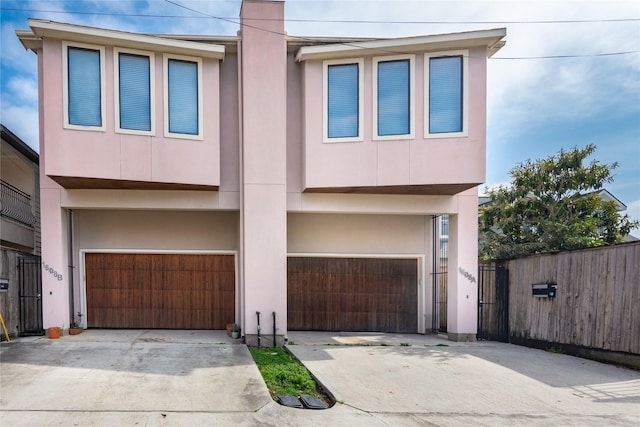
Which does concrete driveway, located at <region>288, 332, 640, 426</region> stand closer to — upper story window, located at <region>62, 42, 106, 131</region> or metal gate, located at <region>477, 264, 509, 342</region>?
metal gate, located at <region>477, 264, 509, 342</region>

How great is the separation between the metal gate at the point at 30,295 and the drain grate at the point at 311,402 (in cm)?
710

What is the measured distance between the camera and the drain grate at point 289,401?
489cm

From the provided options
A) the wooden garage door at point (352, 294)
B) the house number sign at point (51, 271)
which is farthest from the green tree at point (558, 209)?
the house number sign at point (51, 271)

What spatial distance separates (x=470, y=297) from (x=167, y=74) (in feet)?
27.6

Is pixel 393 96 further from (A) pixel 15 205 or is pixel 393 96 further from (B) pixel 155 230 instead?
(A) pixel 15 205

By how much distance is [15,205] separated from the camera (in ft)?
35.6

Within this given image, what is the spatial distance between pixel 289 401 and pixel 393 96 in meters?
6.43

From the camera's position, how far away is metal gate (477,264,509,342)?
31.0 ft

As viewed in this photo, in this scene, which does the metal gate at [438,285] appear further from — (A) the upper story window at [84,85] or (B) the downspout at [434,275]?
(A) the upper story window at [84,85]

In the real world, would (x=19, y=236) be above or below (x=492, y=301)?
above

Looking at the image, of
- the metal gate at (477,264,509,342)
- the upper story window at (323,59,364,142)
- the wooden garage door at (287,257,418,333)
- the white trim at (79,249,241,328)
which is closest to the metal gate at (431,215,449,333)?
the wooden garage door at (287,257,418,333)

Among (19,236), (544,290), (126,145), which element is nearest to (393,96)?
(544,290)

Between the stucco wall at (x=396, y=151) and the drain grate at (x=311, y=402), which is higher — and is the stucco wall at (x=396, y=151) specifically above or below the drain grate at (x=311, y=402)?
above

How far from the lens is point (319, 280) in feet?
34.0
